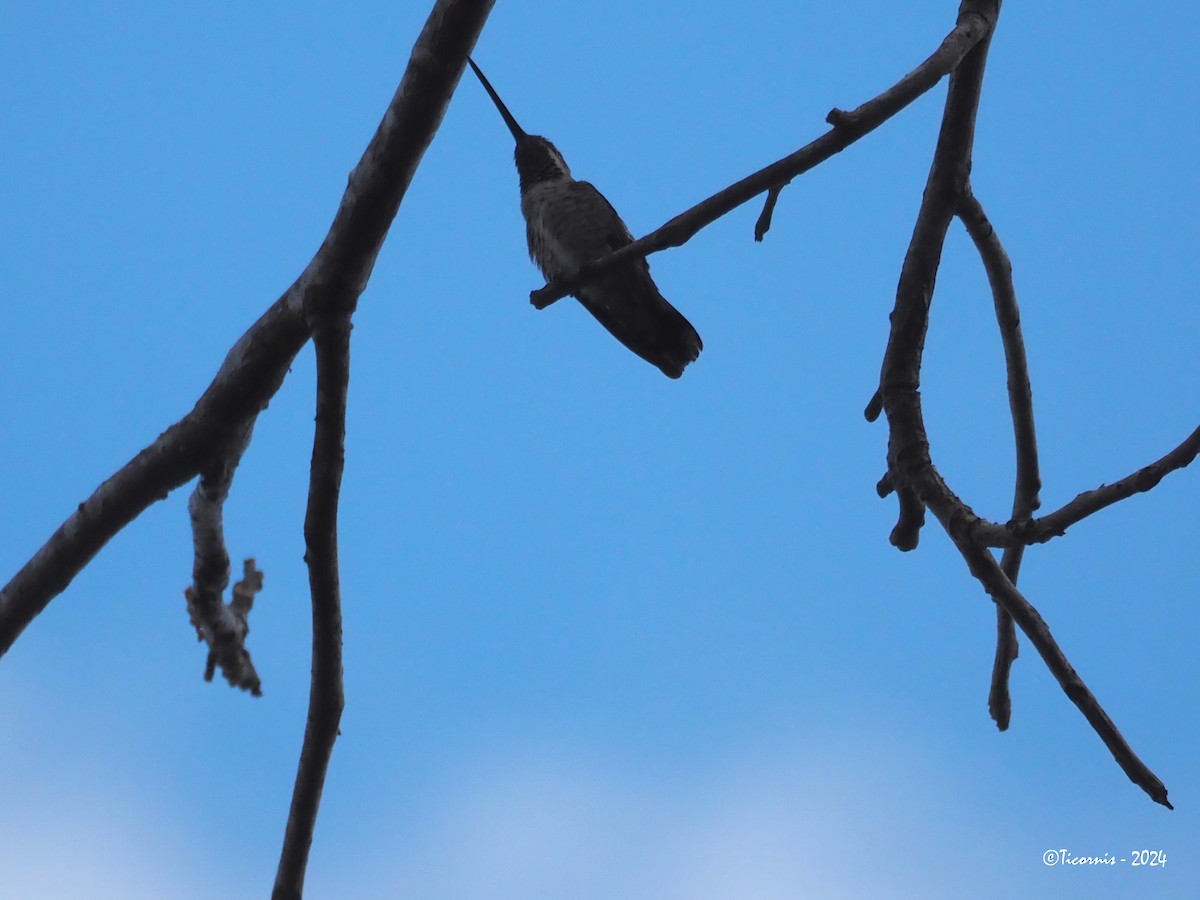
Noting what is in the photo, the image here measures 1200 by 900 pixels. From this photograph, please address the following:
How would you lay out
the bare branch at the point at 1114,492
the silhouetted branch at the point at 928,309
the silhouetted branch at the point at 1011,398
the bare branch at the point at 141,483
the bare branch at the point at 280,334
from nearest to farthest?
the bare branch at the point at 1114,492 < the bare branch at the point at 280,334 < the silhouetted branch at the point at 928,309 < the bare branch at the point at 141,483 < the silhouetted branch at the point at 1011,398

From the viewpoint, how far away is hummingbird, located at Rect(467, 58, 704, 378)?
5.01 metres

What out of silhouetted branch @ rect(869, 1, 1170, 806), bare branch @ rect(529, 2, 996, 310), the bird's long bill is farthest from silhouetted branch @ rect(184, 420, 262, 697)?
the bird's long bill

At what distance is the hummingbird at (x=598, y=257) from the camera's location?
501 cm

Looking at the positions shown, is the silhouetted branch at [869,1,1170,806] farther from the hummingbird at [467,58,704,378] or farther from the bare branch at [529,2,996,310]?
the hummingbird at [467,58,704,378]

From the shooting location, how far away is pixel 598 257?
16.6 feet

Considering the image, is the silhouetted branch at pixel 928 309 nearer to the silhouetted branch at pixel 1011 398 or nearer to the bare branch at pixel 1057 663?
the silhouetted branch at pixel 1011 398

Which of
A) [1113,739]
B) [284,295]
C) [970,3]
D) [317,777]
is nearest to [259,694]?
[317,777]

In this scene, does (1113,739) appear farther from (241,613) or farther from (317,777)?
(241,613)

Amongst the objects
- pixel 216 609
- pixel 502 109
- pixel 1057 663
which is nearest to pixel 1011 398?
pixel 1057 663

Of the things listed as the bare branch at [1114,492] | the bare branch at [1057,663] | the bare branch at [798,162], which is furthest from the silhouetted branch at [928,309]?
the bare branch at [798,162]

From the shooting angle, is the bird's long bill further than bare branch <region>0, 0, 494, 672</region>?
Yes

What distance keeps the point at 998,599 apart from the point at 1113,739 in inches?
13.3

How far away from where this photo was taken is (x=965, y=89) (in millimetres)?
2838

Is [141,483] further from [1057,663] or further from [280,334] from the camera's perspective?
[1057,663]
